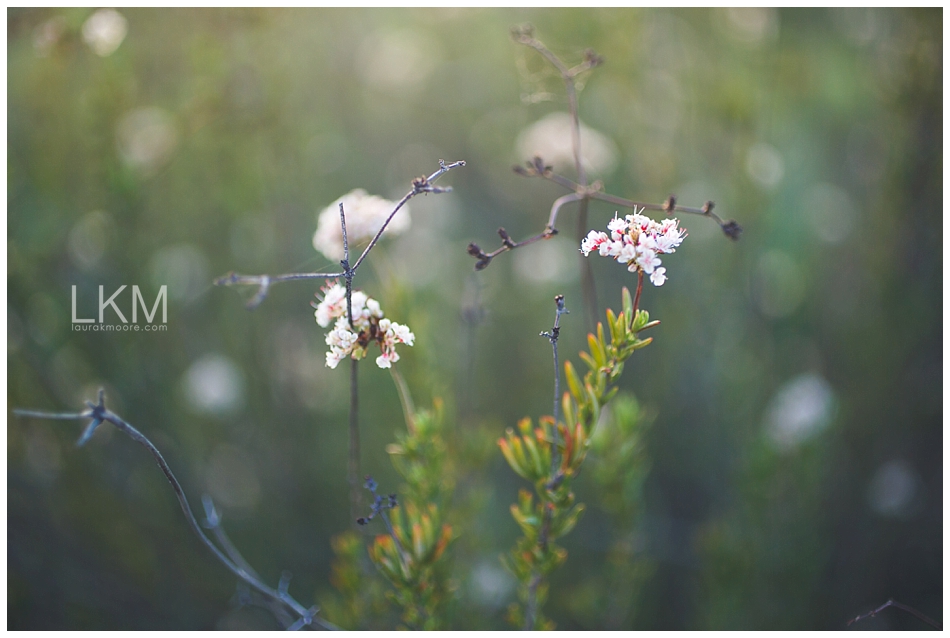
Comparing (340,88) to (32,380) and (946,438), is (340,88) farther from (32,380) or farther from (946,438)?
(946,438)

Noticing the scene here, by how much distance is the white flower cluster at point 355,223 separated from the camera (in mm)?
1285

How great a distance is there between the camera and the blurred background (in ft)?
6.63

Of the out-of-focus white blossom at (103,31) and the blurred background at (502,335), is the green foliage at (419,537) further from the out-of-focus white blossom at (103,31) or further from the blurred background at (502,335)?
the out-of-focus white blossom at (103,31)

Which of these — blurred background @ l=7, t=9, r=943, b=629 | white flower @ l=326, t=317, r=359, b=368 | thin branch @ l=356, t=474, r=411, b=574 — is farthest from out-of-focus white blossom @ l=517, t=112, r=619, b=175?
thin branch @ l=356, t=474, r=411, b=574

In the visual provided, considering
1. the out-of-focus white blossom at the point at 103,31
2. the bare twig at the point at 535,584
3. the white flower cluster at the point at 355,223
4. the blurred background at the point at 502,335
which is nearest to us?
the bare twig at the point at 535,584

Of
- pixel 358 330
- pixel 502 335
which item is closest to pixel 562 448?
pixel 358 330

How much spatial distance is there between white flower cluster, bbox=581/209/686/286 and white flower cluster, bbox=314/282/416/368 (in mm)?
358

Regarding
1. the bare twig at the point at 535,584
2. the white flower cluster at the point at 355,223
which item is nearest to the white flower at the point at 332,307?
the white flower cluster at the point at 355,223

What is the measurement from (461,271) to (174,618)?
1.90m

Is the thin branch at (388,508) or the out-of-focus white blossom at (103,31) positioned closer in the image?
the thin branch at (388,508)

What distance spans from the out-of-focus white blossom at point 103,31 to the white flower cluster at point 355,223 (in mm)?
1009

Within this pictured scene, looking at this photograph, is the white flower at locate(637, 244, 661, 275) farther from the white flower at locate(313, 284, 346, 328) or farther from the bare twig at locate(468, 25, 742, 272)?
the white flower at locate(313, 284, 346, 328)

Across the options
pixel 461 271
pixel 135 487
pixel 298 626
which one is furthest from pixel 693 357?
pixel 135 487

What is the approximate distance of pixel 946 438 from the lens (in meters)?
1.72
